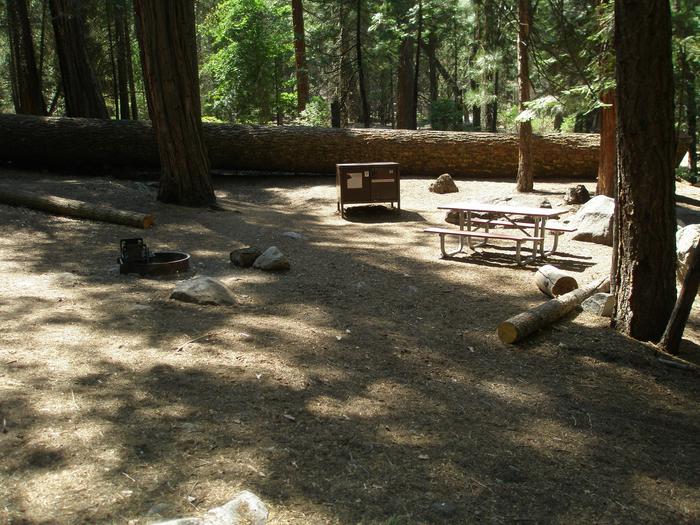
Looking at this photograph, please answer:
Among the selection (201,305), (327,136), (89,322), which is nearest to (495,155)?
(327,136)

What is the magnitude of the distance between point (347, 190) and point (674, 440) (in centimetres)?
855

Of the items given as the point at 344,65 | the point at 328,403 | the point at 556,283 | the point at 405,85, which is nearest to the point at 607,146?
the point at 556,283

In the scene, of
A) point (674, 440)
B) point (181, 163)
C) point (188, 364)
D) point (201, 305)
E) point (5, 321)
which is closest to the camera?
point (674, 440)

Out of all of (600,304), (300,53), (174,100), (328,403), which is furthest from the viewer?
(300,53)

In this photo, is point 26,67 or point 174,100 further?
point 26,67

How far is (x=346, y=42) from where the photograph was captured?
74.4 feet

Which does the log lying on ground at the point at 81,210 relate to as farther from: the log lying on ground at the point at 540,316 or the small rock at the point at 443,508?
the small rock at the point at 443,508

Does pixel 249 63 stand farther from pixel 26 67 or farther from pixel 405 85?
pixel 26 67

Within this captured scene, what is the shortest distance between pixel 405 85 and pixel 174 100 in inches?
592

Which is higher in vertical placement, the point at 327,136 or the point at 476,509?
the point at 327,136

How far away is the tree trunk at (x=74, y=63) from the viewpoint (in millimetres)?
16891

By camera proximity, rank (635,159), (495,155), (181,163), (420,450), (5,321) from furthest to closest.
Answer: (495,155)
(181,163)
(635,159)
(5,321)
(420,450)

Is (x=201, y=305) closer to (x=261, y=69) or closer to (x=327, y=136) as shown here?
(x=327, y=136)

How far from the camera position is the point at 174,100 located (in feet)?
36.2
